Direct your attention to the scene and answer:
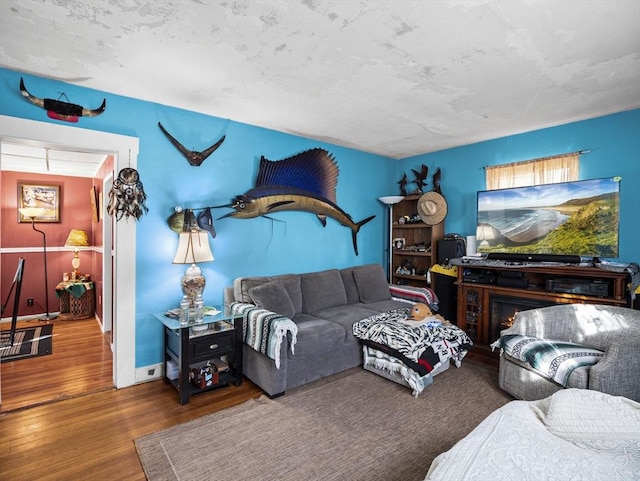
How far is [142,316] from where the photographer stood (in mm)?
2969

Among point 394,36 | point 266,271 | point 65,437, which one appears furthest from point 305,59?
point 65,437

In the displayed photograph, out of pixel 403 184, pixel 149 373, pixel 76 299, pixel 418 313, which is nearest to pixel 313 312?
pixel 418 313

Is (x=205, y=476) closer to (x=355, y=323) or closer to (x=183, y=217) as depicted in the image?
(x=355, y=323)

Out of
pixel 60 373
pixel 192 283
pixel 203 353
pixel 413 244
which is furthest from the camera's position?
pixel 413 244

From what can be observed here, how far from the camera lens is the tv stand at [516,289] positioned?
2986 millimetres

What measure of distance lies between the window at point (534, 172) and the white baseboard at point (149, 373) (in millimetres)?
4080

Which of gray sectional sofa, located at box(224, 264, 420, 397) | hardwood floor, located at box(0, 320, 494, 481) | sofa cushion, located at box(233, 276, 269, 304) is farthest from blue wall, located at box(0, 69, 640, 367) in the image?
hardwood floor, located at box(0, 320, 494, 481)

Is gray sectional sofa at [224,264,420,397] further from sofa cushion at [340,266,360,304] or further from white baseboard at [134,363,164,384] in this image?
white baseboard at [134,363,164,384]

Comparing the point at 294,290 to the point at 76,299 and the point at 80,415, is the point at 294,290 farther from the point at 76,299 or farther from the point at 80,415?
the point at 76,299

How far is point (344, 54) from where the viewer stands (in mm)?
2176

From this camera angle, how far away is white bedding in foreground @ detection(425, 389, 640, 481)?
3.67ft

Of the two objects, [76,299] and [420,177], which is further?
[76,299]

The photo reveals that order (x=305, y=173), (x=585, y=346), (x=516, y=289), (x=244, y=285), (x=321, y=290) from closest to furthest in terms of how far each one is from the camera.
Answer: (x=585, y=346)
(x=244, y=285)
(x=516, y=289)
(x=321, y=290)
(x=305, y=173)

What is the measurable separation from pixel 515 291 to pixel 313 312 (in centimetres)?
209
